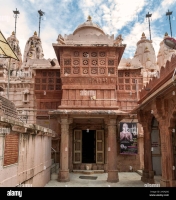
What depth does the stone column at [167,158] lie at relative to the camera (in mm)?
8928

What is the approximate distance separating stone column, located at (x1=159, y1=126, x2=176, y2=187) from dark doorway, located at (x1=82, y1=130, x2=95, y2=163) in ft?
25.6

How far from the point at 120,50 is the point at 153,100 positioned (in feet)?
20.0

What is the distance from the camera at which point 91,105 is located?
13.8 meters

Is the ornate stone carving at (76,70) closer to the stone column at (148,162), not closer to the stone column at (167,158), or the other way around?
the stone column at (148,162)

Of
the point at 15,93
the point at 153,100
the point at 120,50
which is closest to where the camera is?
the point at 153,100

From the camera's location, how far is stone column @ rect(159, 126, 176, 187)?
29.3 ft

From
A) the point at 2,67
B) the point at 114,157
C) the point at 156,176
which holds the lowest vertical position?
the point at 156,176

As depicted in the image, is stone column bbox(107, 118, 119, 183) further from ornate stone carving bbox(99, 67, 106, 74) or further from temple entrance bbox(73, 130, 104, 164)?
ornate stone carving bbox(99, 67, 106, 74)
